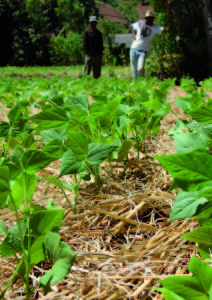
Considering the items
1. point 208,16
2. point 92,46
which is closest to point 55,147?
point 92,46

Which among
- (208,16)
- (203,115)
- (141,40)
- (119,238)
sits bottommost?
(119,238)

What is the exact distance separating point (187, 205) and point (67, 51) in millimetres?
24699

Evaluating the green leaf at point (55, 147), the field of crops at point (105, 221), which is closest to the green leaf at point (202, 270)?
the field of crops at point (105, 221)

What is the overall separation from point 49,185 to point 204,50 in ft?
33.3

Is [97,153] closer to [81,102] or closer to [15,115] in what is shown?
[81,102]

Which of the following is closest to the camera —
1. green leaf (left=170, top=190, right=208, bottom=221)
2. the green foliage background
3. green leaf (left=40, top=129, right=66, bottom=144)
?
green leaf (left=170, top=190, right=208, bottom=221)

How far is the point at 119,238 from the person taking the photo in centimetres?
77

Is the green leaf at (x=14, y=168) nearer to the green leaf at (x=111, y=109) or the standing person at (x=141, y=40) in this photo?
the green leaf at (x=111, y=109)

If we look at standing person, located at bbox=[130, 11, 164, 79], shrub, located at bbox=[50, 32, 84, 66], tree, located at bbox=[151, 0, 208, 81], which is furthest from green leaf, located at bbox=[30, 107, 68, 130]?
shrub, located at bbox=[50, 32, 84, 66]

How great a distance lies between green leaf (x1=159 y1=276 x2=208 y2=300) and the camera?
16.2 inches

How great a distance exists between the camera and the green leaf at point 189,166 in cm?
52

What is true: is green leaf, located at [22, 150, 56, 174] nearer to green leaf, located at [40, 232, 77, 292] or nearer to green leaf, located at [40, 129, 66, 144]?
green leaf, located at [40, 232, 77, 292]

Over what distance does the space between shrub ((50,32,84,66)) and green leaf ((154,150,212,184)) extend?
23129 millimetres

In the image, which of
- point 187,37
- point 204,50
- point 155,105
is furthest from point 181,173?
point 187,37
